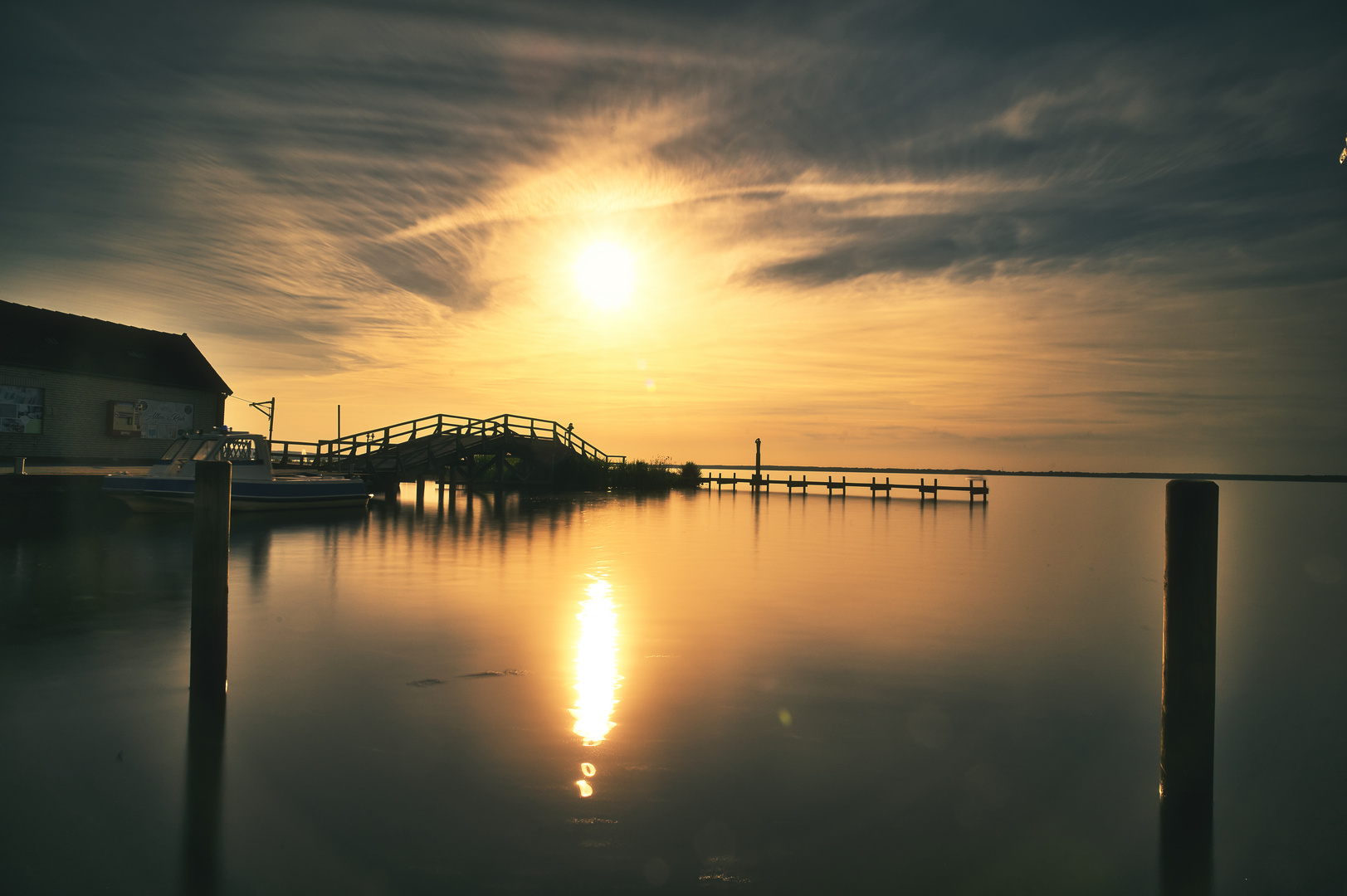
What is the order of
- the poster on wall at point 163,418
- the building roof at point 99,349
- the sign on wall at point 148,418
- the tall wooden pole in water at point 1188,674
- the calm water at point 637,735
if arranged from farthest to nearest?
the poster on wall at point 163,418 < the sign on wall at point 148,418 < the building roof at point 99,349 < the tall wooden pole in water at point 1188,674 < the calm water at point 637,735

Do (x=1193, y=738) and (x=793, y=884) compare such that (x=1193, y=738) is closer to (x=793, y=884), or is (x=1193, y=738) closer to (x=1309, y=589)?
(x=793, y=884)

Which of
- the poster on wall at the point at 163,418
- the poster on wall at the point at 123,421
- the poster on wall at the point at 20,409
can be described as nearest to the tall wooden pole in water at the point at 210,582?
the poster on wall at the point at 20,409

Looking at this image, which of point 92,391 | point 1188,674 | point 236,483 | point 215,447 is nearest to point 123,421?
point 92,391

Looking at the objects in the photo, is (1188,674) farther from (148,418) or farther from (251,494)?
(148,418)

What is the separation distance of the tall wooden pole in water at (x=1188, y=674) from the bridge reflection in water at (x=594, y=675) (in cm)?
330

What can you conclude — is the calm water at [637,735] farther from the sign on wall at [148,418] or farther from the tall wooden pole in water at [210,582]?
the sign on wall at [148,418]

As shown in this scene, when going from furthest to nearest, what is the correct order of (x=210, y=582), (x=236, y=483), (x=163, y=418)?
(x=163, y=418) < (x=236, y=483) < (x=210, y=582)

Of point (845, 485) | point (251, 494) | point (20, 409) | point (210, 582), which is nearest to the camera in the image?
point (210, 582)

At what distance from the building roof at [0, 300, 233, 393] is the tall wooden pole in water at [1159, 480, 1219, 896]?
36.5 m

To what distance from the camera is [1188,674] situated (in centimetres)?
Result: 405

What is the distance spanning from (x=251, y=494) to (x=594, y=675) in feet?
62.7

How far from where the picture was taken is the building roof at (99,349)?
29438mm

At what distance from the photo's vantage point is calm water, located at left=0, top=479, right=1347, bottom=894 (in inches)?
152

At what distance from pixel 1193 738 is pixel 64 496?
28133 mm
